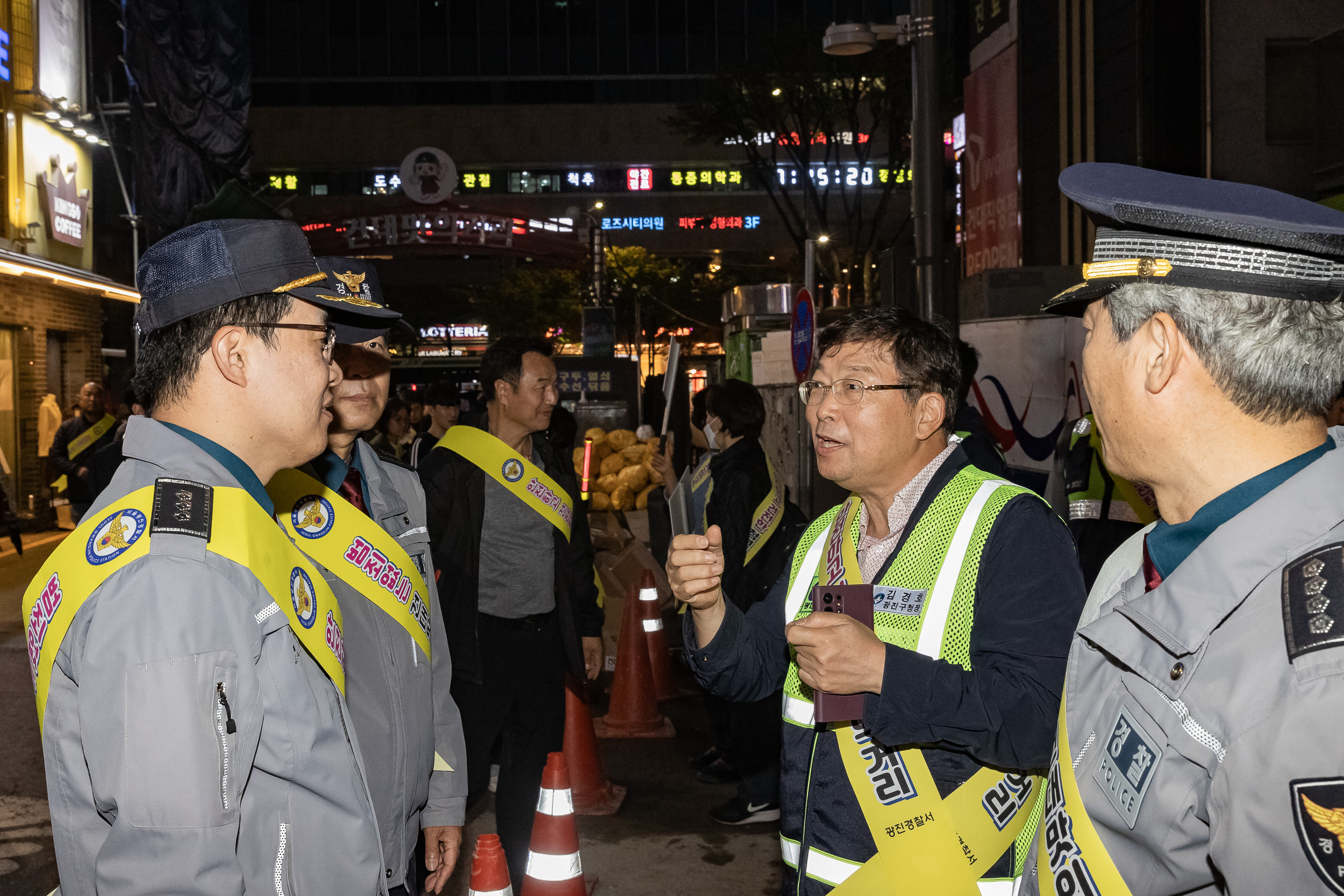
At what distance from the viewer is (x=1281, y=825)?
1.20 metres

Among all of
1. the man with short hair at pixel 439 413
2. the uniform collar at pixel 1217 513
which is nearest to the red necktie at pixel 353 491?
the uniform collar at pixel 1217 513

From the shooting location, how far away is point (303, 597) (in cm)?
200

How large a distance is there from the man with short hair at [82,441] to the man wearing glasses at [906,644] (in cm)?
1201

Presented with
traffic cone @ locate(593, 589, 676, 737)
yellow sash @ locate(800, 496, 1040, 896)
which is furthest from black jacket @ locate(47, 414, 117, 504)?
yellow sash @ locate(800, 496, 1040, 896)

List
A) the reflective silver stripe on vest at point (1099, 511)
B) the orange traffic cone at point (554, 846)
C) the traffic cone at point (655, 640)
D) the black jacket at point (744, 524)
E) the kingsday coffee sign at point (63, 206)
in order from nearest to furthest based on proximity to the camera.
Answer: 1. the orange traffic cone at point (554, 846)
2. the reflective silver stripe on vest at point (1099, 511)
3. the black jacket at point (744, 524)
4. the traffic cone at point (655, 640)
5. the kingsday coffee sign at point (63, 206)

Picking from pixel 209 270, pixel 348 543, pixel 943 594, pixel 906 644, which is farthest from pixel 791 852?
pixel 209 270

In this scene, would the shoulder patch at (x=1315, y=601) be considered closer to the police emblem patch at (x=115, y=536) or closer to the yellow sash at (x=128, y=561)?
the yellow sash at (x=128, y=561)

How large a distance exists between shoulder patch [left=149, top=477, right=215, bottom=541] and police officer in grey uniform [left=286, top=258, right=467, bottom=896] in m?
0.49

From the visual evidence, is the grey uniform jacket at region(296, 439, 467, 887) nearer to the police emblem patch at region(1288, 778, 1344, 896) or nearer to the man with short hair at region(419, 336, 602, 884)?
the man with short hair at region(419, 336, 602, 884)

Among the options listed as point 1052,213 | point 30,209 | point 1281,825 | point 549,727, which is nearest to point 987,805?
point 1281,825

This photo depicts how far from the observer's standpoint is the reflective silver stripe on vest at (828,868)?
2.29 metres

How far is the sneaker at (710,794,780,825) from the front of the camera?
5.83 metres

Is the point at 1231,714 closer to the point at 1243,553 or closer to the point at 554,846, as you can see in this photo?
the point at 1243,553

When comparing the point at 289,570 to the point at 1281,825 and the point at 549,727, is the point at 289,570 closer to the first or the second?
the point at 1281,825
